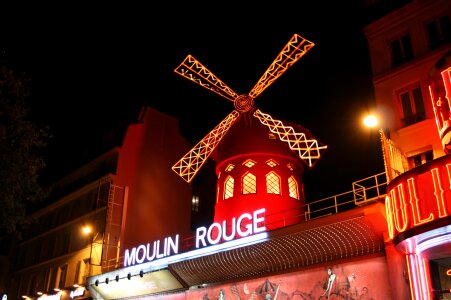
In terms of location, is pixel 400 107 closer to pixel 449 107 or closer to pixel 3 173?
pixel 449 107

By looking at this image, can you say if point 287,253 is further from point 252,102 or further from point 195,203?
point 195,203

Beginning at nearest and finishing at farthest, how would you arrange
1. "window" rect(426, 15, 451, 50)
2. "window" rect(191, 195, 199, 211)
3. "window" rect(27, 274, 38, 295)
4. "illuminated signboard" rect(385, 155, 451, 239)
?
"illuminated signboard" rect(385, 155, 451, 239) → "window" rect(426, 15, 451, 50) → "window" rect(191, 195, 199, 211) → "window" rect(27, 274, 38, 295)

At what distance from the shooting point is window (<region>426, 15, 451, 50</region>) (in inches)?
461

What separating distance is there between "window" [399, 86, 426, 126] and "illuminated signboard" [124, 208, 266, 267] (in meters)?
4.22

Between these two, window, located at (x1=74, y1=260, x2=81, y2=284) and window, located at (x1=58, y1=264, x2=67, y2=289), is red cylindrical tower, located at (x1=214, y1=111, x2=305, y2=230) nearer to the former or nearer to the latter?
window, located at (x1=74, y1=260, x2=81, y2=284)

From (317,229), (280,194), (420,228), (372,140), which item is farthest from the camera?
(372,140)

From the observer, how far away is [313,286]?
11.8m

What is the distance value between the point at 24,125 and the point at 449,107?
32.4 ft

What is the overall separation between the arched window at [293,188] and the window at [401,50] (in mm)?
5549

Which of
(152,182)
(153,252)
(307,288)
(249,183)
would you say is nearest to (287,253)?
(307,288)

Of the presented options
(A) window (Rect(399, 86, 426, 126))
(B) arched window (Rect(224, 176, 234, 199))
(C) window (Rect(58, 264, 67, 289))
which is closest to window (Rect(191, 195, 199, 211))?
(C) window (Rect(58, 264, 67, 289))

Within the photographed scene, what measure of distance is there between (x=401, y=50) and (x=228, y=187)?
7154mm

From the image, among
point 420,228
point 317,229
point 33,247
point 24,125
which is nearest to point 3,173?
point 24,125

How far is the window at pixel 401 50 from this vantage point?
40.6 feet
